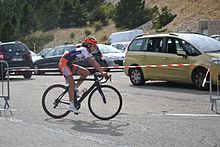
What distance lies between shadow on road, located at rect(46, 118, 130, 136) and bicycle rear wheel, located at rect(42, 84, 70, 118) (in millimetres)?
284

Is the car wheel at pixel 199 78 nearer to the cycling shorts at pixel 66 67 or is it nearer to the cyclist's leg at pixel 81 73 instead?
the cyclist's leg at pixel 81 73

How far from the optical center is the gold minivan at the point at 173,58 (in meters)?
13.2

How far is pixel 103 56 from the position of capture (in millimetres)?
23094

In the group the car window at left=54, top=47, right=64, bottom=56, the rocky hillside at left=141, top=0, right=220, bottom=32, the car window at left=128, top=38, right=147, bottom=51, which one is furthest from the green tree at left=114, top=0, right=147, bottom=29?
the car window at left=128, top=38, right=147, bottom=51

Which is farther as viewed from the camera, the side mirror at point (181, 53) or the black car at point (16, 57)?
the black car at point (16, 57)

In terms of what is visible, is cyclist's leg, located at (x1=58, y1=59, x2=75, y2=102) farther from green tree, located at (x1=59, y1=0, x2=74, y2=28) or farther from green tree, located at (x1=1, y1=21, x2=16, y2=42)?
green tree, located at (x1=59, y1=0, x2=74, y2=28)

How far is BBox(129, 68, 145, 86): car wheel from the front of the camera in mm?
15180

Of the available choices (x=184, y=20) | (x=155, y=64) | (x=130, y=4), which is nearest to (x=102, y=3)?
(x=130, y=4)

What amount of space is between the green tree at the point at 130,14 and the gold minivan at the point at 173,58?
54.9m

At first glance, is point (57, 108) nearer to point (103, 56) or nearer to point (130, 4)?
point (103, 56)

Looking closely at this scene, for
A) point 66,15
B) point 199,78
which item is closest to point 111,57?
point 199,78

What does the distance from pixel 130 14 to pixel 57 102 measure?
6159cm

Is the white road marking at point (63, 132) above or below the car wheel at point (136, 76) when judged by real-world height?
above

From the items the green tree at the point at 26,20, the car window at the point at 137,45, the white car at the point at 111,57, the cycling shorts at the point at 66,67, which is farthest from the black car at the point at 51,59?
the green tree at the point at 26,20
